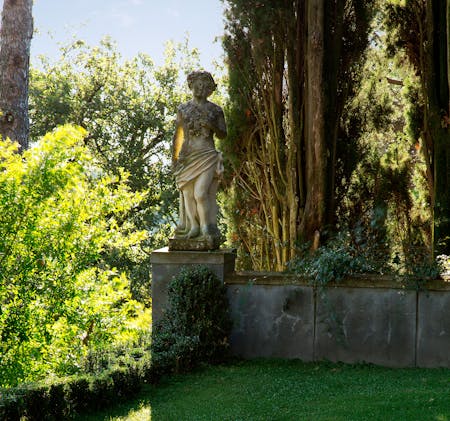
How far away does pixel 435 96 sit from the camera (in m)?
8.61

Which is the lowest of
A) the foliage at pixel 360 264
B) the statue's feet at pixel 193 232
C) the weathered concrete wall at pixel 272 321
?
the weathered concrete wall at pixel 272 321

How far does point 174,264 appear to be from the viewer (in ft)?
23.2

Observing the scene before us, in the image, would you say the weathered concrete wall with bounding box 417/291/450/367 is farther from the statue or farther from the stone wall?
the statue

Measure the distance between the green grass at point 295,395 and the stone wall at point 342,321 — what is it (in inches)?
9.2

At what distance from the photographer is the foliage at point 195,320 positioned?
6293 millimetres

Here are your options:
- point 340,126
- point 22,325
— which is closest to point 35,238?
point 22,325

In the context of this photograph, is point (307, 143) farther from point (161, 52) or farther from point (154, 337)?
point (161, 52)

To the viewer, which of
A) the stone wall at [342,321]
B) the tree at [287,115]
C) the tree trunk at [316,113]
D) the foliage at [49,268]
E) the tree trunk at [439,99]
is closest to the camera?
the stone wall at [342,321]

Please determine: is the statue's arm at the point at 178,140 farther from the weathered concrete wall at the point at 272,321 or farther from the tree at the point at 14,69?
the tree at the point at 14,69

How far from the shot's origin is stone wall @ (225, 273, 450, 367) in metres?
6.41

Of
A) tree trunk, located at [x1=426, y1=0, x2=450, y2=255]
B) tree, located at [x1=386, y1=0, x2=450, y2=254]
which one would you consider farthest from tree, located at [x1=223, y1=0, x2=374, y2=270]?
tree trunk, located at [x1=426, y1=0, x2=450, y2=255]

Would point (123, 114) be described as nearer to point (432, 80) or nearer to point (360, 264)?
point (432, 80)

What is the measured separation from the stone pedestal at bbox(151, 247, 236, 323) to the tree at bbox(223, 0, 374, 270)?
7.82 feet

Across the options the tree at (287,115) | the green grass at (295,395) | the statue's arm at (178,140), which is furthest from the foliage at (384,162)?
the green grass at (295,395)
